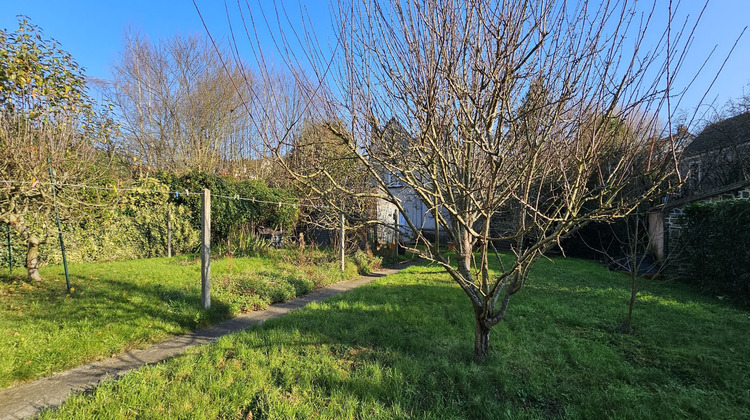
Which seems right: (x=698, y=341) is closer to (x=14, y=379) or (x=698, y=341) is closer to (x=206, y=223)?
(x=206, y=223)

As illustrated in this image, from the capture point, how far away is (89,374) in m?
2.91

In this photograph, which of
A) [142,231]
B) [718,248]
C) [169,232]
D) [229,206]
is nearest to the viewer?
[718,248]

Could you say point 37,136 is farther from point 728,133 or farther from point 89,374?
point 728,133

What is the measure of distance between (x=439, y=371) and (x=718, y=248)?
8.00 metres

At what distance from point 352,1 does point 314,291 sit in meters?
5.16

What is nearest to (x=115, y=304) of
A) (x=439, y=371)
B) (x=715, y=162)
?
(x=439, y=371)

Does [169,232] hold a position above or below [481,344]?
above

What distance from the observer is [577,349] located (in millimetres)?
3590

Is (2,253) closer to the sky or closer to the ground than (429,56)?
closer to the ground

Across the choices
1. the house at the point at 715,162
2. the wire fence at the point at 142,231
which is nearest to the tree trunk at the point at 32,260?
the wire fence at the point at 142,231

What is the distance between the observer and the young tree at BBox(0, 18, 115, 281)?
488 cm

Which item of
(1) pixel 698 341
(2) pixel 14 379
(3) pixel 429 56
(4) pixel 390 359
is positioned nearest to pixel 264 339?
(4) pixel 390 359

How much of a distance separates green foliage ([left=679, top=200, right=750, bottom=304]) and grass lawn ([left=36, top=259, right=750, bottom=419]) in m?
2.26

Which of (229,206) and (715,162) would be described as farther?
(715,162)
